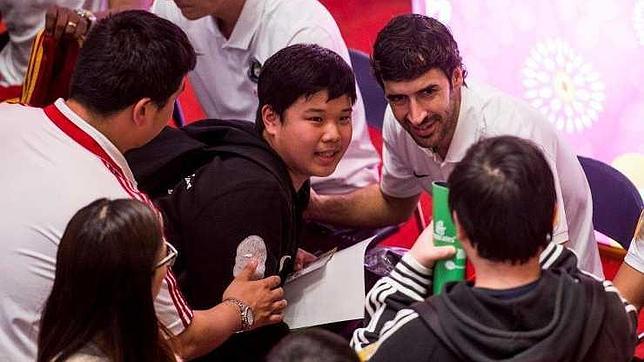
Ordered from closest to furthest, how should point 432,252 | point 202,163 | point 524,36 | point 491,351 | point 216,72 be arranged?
point 491,351, point 432,252, point 202,163, point 216,72, point 524,36

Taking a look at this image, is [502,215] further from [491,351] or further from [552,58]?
[552,58]

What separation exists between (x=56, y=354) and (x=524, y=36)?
2482 millimetres

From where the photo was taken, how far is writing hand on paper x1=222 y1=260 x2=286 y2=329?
2199mm

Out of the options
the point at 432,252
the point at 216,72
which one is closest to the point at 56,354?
the point at 432,252

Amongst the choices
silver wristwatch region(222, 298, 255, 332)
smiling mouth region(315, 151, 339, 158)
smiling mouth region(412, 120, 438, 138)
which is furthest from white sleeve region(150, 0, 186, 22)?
silver wristwatch region(222, 298, 255, 332)

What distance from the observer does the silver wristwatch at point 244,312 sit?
7.16 ft

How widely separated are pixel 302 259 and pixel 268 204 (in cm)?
31

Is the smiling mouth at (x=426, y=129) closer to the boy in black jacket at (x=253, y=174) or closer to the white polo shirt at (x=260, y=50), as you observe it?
the boy in black jacket at (x=253, y=174)

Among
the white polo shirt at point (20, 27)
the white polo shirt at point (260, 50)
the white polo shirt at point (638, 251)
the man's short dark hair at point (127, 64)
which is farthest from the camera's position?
the white polo shirt at point (20, 27)

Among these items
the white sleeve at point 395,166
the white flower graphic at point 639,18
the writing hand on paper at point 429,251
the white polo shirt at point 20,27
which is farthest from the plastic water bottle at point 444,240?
the white polo shirt at point 20,27

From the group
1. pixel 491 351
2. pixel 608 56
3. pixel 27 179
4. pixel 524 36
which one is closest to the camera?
pixel 491 351

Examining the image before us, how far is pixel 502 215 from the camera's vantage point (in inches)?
60.3

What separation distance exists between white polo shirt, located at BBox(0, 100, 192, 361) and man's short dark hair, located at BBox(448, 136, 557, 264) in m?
0.70

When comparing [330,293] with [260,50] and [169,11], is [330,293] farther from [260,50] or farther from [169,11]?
[169,11]
